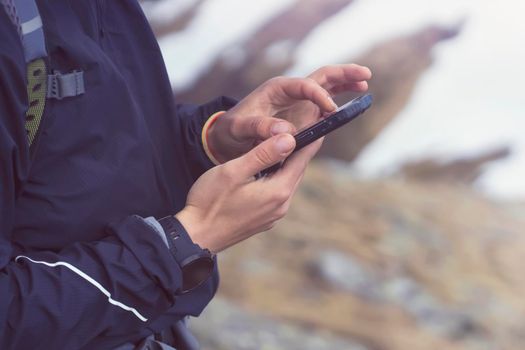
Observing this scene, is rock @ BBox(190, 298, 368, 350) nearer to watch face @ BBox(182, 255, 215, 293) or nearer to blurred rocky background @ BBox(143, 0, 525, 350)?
blurred rocky background @ BBox(143, 0, 525, 350)

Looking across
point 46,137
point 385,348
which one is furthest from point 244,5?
point 46,137

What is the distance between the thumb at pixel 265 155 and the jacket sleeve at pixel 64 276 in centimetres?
11

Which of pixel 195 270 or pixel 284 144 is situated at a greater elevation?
pixel 284 144

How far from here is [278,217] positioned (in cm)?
87

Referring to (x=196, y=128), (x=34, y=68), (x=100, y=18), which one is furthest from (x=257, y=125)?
(x=34, y=68)

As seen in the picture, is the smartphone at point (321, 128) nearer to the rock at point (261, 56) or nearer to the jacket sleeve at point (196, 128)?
the jacket sleeve at point (196, 128)

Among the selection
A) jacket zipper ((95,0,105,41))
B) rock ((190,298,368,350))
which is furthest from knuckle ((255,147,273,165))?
rock ((190,298,368,350))

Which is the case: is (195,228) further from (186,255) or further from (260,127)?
(260,127)

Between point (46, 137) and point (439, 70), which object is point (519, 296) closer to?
point (439, 70)

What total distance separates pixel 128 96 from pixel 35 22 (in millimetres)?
149

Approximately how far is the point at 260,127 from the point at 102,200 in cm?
23

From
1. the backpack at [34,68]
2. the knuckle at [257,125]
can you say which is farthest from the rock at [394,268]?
the backpack at [34,68]

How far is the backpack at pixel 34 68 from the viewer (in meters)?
0.69

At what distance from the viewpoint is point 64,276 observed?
2.47 feet
